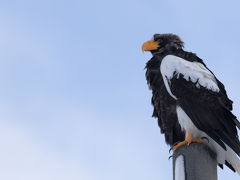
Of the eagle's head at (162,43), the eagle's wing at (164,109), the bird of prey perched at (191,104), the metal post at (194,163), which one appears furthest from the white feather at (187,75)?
the metal post at (194,163)

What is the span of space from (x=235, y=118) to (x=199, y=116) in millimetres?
417

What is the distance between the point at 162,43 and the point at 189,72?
5.30ft


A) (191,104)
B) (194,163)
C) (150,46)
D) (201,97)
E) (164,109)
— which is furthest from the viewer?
(150,46)

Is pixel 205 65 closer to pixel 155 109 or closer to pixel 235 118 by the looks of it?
pixel 155 109

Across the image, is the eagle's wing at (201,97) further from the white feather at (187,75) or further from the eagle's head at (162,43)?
the eagle's head at (162,43)

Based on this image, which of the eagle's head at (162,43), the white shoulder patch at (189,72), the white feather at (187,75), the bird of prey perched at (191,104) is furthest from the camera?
the eagle's head at (162,43)

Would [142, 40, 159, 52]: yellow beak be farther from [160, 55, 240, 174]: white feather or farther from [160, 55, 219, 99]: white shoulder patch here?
[160, 55, 219, 99]: white shoulder patch

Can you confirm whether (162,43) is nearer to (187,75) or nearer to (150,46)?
(150,46)

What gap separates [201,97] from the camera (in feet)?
17.6

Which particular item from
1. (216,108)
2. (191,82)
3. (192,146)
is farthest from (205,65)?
(192,146)

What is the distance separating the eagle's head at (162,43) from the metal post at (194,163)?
11.8 ft

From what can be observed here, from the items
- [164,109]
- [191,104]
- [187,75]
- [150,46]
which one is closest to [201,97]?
[191,104]

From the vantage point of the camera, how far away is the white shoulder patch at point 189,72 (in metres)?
5.59

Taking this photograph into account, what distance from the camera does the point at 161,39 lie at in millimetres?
7285
